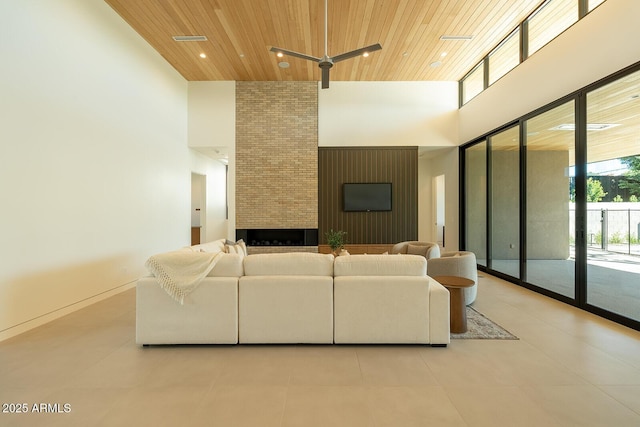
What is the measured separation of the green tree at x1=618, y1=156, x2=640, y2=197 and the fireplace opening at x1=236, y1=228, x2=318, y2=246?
5606 mm

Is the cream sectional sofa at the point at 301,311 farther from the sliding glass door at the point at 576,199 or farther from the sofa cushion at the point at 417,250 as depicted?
the sliding glass door at the point at 576,199

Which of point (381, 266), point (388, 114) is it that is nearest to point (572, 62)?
point (381, 266)

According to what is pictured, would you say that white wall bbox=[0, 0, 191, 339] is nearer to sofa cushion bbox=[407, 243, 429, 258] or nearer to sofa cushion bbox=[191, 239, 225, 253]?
sofa cushion bbox=[191, 239, 225, 253]

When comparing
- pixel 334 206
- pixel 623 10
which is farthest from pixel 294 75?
pixel 623 10

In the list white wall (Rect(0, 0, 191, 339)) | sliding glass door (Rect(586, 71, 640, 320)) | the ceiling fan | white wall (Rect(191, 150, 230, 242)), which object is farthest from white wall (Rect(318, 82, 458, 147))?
sliding glass door (Rect(586, 71, 640, 320))

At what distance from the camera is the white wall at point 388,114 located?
7672 mm

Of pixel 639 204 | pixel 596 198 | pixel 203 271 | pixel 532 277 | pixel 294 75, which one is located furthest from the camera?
pixel 294 75

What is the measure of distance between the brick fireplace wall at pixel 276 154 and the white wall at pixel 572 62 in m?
4.05

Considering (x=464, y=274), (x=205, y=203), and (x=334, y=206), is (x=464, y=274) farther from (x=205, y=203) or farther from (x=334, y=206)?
(x=205, y=203)

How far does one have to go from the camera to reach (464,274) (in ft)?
13.5

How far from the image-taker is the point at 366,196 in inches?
308

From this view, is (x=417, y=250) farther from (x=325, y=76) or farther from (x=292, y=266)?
(x=325, y=76)

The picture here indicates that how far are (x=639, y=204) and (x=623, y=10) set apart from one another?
210 cm

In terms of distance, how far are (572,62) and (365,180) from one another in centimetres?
450
